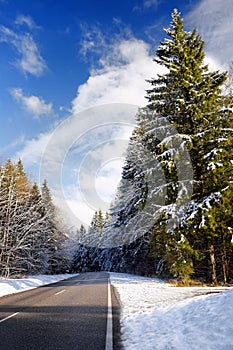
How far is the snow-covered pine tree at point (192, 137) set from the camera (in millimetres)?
12969

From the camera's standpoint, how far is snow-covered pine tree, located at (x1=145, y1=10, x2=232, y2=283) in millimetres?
12969

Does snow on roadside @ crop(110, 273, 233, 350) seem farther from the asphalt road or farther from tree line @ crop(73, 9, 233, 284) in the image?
tree line @ crop(73, 9, 233, 284)

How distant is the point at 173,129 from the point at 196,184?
330 cm

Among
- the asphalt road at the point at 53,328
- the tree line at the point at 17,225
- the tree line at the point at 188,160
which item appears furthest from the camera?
the tree line at the point at 17,225

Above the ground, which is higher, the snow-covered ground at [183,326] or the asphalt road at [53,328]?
the snow-covered ground at [183,326]

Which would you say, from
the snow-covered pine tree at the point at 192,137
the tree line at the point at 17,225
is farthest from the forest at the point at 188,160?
the tree line at the point at 17,225

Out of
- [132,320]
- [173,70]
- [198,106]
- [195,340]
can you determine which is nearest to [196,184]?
[198,106]

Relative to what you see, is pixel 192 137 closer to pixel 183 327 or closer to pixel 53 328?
pixel 183 327

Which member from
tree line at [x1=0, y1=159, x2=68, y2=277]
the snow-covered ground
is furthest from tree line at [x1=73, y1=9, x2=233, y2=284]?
tree line at [x1=0, y1=159, x2=68, y2=277]

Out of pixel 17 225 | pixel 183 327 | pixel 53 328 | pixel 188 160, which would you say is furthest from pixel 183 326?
pixel 17 225

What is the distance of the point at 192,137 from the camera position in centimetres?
1401

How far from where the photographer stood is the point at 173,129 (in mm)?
14906

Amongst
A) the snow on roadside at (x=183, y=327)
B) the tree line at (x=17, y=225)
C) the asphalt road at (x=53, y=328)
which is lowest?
the asphalt road at (x=53, y=328)

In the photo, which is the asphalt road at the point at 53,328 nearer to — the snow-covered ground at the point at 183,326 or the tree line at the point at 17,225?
the snow-covered ground at the point at 183,326
